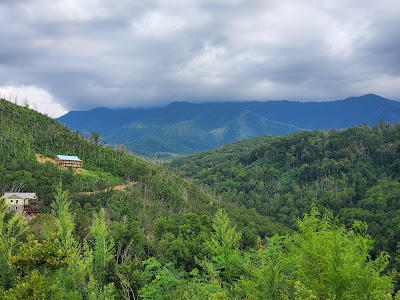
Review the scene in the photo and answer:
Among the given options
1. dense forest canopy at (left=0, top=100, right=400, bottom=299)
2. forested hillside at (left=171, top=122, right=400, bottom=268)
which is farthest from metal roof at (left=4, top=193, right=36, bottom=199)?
forested hillside at (left=171, top=122, right=400, bottom=268)

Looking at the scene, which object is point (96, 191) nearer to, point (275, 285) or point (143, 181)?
point (143, 181)

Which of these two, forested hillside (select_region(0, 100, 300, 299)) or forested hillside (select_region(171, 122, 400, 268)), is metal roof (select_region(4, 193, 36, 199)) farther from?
forested hillside (select_region(171, 122, 400, 268))

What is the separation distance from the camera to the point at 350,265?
17.0 metres

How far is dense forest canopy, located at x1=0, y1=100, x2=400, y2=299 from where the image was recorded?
18625mm

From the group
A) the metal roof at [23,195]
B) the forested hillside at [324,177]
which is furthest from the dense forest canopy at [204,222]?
the metal roof at [23,195]

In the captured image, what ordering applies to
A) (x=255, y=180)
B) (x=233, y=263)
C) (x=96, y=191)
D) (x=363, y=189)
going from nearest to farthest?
(x=233, y=263)
(x=96, y=191)
(x=363, y=189)
(x=255, y=180)

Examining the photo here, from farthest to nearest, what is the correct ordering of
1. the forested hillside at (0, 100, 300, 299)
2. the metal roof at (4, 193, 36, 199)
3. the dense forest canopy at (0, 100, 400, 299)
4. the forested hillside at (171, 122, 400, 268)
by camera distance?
the forested hillside at (171, 122, 400, 268), the metal roof at (4, 193, 36, 199), the forested hillside at (0, 100, 300, 299), the dense forest canopy at (0, 100, 400, 299)

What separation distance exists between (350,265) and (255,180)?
5175 inches

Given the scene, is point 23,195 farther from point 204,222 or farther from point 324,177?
point 324,177

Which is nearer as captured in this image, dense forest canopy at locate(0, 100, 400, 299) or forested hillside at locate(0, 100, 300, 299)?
dense forest canopy at locate(0, 100, 400, 299)

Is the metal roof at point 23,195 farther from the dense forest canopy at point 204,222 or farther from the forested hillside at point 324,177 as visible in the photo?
the forested hillside at point 324,177

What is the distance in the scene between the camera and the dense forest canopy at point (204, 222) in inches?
733

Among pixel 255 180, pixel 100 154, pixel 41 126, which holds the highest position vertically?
pixel 41 126

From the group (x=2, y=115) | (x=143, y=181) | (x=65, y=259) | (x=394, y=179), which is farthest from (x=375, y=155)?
(x=65, y=259)
